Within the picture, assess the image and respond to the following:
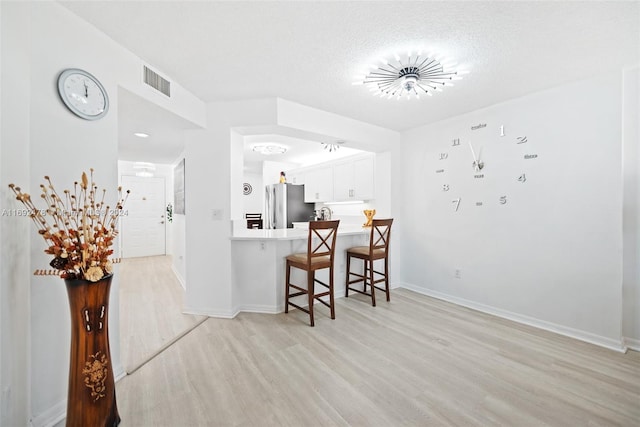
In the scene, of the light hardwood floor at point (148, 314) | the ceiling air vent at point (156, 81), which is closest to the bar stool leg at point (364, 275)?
A: the light hardwood floor at point (148, 314)

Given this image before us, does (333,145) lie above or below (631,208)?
above

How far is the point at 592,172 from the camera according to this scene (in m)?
2.47

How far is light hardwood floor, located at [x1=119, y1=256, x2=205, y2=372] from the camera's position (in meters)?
2.36

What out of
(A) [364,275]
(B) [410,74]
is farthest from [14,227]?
(A) [364,275]

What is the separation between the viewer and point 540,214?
278 cm

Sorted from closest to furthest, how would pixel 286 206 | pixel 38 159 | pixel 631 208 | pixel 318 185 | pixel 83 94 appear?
pixel 38 159 → pixel 83 94 → pixel 631 208 → pixel 318 185 → pixel 286 206

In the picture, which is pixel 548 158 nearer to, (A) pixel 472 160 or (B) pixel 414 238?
(A) pixel 472 160

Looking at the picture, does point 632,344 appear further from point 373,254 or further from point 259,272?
point 259,272

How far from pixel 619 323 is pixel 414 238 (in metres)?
2.16

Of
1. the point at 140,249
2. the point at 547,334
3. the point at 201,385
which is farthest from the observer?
the point at 140,249

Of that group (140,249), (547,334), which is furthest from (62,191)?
(140,249)

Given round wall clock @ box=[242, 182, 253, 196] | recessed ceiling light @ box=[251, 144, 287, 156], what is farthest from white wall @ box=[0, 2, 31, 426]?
round wall clock @ box=[242, 182, 253, 196]

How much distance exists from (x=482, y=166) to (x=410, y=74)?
1.69 metres

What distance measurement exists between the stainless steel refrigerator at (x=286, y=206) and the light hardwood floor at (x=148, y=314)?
7.60 ft
